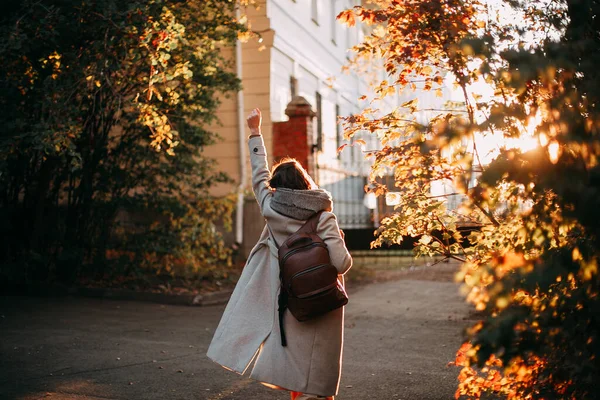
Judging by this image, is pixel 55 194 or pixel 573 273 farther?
pixel 55 194

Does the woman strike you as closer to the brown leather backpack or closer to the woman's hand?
the brown leather backpack

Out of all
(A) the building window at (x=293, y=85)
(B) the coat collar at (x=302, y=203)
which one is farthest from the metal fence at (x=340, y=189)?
(B) the coat collar at (x=302, y=203)

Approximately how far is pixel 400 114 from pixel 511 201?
1.64m

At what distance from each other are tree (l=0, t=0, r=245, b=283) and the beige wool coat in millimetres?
3402

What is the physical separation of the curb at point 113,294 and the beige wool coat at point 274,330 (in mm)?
6555

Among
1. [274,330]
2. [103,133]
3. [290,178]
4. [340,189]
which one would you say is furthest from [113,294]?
[340,189]

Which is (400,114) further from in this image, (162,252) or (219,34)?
(162,252)

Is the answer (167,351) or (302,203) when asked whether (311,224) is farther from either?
(167,351)

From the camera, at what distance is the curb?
10.9 m

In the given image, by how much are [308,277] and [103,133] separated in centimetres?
778

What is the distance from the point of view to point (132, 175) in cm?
1178

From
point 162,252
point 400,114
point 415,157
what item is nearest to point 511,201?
point 415,157

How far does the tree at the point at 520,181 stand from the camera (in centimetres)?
241

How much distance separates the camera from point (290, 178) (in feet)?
14.5
